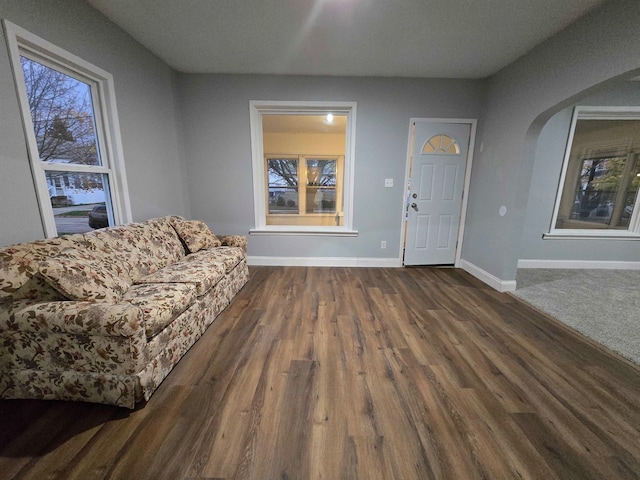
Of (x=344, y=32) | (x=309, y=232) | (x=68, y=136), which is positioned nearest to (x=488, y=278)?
(x=309, y=232)

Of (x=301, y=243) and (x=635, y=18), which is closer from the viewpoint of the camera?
(x=635, y=18)

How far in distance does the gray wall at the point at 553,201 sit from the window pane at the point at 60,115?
5.15 metres

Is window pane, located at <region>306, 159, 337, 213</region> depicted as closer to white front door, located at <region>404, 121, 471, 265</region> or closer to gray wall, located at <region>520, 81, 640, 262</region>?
white front door, located at <region>404, 121, 471, 265</region>

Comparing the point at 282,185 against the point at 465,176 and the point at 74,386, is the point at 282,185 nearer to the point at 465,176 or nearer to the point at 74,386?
the point at 465,176

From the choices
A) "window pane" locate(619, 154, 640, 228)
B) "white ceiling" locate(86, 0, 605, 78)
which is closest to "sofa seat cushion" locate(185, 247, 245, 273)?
"white ceiling" locate(86, 0, 605, 78)

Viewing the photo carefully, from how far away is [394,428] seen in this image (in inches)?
51.7

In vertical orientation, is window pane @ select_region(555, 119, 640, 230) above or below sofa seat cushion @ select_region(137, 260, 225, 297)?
above

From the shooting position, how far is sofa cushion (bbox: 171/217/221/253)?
2785 mm

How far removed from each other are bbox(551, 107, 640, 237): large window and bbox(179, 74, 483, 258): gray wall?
153cm

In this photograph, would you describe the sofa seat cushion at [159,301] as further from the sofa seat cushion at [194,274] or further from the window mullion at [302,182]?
the window mullion at [302,182]

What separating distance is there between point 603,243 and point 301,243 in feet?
14.4

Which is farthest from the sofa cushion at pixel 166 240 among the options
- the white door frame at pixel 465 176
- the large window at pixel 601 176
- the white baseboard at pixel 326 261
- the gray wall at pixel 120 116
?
the large window at pixel 601 176

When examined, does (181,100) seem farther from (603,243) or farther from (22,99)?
(603,243)

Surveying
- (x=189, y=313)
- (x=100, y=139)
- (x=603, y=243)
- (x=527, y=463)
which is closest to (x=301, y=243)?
(x=189, y=313)
